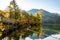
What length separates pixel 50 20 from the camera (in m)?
4.14

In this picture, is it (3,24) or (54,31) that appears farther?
(54,31)

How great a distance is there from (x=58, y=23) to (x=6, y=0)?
1.50 meters

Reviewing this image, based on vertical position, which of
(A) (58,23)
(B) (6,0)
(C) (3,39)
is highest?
(B) (6,0)

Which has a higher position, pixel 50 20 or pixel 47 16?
pixel 47 16

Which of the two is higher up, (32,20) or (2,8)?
(2,8)

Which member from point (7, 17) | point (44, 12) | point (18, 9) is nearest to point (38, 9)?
point (44, 12)

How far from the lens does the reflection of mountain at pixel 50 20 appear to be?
13.3ft

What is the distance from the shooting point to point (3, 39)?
12.5ft

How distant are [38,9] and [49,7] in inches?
12.2

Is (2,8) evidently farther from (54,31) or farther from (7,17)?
(54,31)

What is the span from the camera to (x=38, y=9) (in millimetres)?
4051

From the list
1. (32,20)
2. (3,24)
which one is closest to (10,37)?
(3,24)

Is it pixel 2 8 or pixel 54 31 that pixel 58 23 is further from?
pixel 2 8

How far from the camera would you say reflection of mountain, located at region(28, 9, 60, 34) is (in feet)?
13.3
